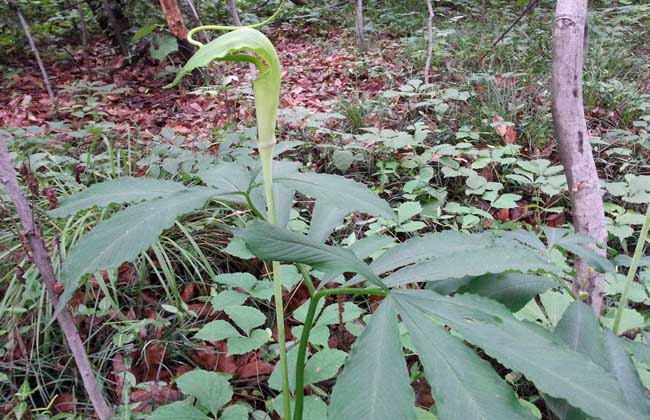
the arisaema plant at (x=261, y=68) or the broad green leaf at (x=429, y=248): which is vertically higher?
the arisaema plant at (x=261, y=68)

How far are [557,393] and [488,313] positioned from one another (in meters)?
0.10

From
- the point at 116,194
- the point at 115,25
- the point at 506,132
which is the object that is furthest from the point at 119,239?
the point at 115,25

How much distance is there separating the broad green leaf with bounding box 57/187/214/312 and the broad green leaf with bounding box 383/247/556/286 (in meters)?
0.29

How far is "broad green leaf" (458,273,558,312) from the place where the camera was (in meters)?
0.64

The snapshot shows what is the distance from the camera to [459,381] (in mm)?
431

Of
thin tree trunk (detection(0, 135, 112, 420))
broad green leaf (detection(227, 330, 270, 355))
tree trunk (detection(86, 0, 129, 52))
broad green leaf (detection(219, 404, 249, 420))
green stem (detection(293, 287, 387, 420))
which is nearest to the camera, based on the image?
green stem (detection(293, 287, 387, 420))

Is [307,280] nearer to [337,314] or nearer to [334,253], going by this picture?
[334,253]

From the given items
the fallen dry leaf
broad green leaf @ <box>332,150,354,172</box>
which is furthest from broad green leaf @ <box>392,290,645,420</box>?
the fallen dry leaf

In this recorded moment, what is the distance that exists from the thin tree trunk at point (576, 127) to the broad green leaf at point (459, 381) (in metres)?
0.83

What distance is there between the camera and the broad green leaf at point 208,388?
0.90m

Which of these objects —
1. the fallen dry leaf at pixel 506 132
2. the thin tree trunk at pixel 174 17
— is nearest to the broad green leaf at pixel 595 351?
the fallen dry leaf at pixel 506 132

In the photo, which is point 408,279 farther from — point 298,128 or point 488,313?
point 298,128

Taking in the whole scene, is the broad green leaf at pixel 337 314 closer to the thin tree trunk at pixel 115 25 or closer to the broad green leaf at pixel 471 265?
the broad green leaf at pixel 471 265

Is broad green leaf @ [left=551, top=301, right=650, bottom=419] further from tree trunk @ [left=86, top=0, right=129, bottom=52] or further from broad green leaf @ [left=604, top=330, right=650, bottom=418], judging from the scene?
tree trunk @ [left=86, top=0, right=129, bottom=52]
